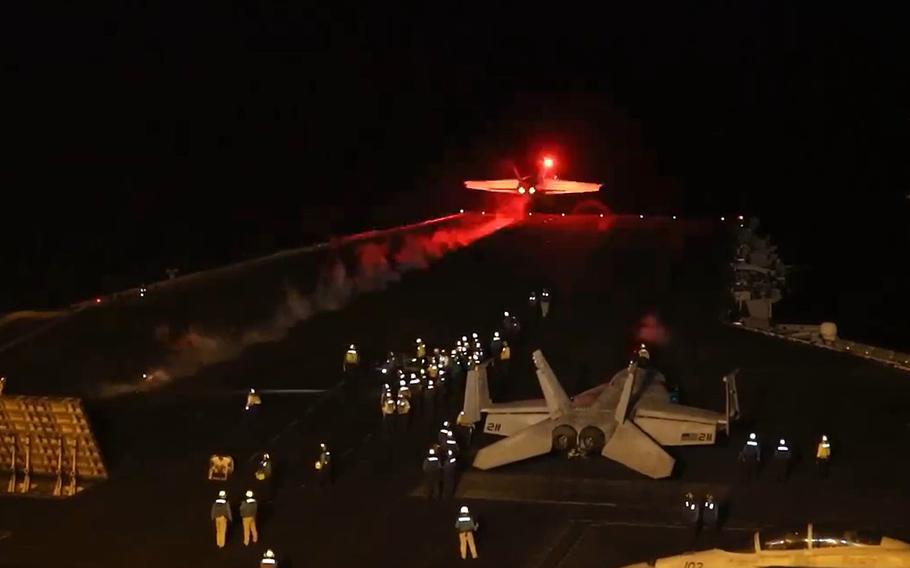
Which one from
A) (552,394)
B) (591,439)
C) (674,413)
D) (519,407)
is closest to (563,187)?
(519,407)

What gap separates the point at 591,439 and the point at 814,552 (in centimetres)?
997

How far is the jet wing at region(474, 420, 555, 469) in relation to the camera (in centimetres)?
2647

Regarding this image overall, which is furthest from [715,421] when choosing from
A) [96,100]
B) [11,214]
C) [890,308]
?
[96,100]

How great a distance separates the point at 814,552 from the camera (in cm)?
1723

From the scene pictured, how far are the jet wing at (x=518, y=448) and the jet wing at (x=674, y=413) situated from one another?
7.29ft

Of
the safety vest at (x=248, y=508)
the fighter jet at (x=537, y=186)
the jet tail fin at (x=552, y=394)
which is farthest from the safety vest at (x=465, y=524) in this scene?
the fighter jet at (x=537, y=186)

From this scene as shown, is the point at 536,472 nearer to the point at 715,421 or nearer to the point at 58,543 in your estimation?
the point at 715,421

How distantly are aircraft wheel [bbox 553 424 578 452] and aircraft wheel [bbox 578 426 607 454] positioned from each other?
0.49ft

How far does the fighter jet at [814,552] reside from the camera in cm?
1686

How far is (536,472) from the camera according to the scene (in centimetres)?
2650

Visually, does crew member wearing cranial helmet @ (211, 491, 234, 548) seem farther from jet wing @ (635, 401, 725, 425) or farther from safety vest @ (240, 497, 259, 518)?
jet wing @ (635, 401, 725, 425)

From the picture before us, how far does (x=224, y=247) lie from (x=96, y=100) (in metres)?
21.1

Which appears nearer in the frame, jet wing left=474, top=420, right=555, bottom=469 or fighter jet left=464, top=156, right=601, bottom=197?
jet wing left=474, top=420, right=555, bottom=469

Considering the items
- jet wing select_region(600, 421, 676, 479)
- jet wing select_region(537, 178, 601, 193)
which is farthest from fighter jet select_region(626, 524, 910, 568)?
jet wing select_region(537, 178, 601, 193)
